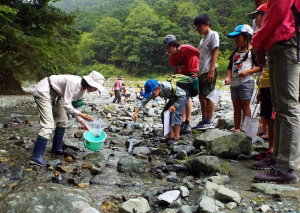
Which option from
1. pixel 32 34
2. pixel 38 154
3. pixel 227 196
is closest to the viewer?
pixel 227 196

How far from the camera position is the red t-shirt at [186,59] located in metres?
4.58

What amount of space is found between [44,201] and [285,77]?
2.31 meters

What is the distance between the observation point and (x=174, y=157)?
11.4 ft

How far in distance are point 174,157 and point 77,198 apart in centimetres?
163

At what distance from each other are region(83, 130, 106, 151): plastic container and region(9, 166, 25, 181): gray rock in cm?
84

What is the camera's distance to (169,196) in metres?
2.13

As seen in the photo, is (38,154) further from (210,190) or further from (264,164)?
(264,164)

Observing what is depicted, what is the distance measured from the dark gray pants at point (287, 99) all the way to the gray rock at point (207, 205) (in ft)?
2.63

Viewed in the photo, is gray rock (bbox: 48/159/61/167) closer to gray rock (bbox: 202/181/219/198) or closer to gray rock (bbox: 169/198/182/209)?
gray rock (bbox: 169/198/182/209)

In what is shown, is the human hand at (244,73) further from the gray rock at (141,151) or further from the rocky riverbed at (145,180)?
the gray rock at (141,151)

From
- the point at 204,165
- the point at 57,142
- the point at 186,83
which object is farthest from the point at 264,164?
the point at 57,142

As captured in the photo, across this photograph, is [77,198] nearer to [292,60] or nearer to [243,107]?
[292,60]

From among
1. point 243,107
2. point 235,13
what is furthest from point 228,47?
point 243,107

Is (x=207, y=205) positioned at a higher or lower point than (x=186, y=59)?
lower
